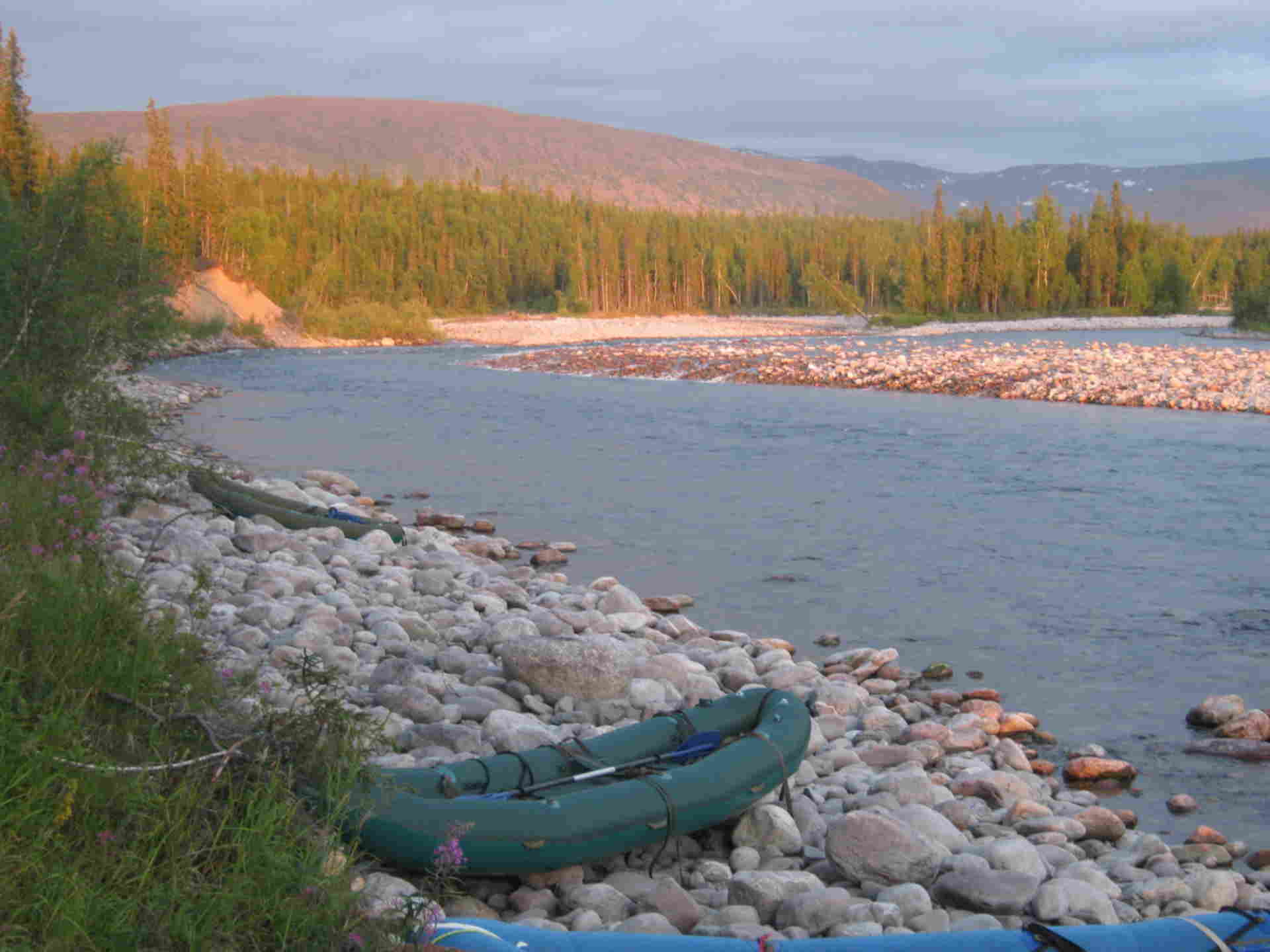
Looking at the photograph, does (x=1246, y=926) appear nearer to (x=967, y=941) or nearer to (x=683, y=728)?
(x=967, y=941)

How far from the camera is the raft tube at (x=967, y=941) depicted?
3.57 m

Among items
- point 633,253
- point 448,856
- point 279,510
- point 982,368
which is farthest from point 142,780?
point 633,253

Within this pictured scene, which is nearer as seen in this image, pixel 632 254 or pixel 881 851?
pixel 881 851

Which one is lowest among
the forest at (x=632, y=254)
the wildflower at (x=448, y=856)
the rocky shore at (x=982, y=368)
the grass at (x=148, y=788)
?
the wildflower at (x=448, y=856)

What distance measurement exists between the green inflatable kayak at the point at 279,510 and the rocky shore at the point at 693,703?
0.50 metres

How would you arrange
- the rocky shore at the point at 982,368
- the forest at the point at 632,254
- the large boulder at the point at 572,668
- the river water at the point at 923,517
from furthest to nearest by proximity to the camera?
the forest at the point at 632,254 < the rocky shore at the point at 982,368 < the river water at the point at 923,517 < the large boulder at the point at 572,668

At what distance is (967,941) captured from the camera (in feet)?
11.8

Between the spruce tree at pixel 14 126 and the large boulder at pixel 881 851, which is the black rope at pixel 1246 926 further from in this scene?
the spruce tree at pixel 14 126

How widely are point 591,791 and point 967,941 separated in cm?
151

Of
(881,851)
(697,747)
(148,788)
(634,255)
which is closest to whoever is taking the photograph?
(148,788)

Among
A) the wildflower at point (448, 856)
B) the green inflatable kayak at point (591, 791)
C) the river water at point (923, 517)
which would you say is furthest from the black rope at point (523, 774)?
the river water at point (923, 517)

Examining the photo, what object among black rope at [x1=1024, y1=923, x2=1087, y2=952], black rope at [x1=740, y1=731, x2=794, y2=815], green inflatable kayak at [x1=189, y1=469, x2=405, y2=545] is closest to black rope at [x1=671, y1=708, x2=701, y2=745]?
black rope at [x1=740, y1=731, x2=794, y2=815]

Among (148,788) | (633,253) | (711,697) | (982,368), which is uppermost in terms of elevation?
(633,253)

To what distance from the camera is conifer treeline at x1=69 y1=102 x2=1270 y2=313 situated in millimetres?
66562
